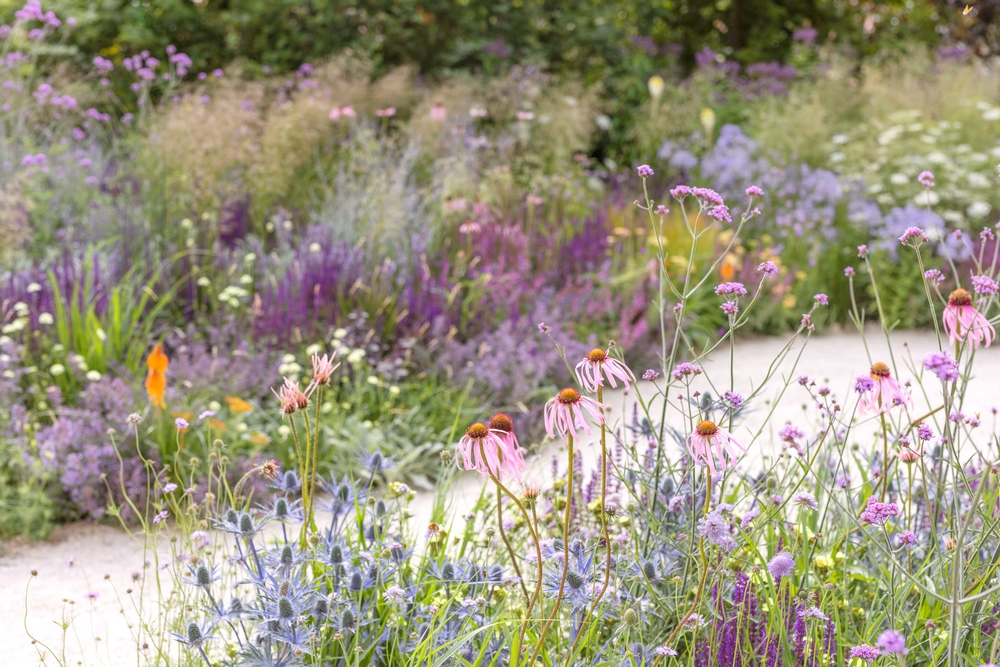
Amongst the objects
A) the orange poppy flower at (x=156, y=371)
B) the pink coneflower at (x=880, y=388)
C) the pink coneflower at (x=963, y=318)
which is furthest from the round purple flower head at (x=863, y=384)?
the orange poppy flower at (x=156, y=371)

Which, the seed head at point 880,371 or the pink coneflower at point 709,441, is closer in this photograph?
the pink coneflower at point 709,441

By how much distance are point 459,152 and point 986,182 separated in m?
3.22

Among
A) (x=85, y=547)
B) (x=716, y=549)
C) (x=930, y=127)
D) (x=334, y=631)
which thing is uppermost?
(x=930, y=127)

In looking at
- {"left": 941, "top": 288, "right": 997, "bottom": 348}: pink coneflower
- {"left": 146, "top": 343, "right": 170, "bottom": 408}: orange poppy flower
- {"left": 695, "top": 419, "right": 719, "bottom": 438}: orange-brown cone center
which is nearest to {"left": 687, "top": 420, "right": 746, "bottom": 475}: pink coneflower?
{"left": 695, "top": 419, "right": 719, "bottom": 438}: orange-brown cone center

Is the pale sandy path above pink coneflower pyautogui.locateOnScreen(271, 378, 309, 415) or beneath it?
beneath

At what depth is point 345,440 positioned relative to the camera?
351 cm

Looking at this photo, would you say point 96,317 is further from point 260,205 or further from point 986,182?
point 986,182

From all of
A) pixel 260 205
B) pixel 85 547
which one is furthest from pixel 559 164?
pixel 85 547

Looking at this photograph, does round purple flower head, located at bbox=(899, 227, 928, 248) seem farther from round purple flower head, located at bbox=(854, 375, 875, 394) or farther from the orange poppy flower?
the orange poppy flower

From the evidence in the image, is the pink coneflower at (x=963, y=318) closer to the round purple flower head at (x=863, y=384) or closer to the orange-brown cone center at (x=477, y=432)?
the round purple flower head at (x=863, y=384)

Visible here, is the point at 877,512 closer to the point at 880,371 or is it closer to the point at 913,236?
the point at 880,371

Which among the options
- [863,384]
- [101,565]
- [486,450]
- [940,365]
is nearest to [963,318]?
[863,384]

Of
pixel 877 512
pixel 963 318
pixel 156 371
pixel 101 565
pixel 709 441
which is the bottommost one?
pixel 101 565

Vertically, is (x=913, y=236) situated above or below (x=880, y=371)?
above
